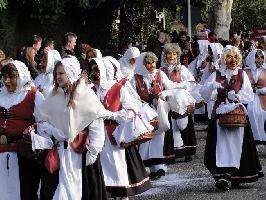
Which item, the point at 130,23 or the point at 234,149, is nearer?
the point at 234,149

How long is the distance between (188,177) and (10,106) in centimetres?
425

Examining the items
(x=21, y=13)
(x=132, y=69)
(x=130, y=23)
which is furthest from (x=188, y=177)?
(x=130, y=23)

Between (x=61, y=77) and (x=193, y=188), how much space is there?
372 cm

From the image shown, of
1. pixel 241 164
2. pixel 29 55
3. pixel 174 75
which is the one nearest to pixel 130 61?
pixel 174 75

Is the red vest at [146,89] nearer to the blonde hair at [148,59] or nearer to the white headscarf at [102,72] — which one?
the blonde hair at [148,59]

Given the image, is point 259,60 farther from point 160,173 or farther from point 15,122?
point 15,122

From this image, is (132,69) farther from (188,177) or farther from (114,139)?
(114,139)

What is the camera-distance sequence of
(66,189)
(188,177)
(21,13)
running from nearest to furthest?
(66,189), (188,177), (21,13)

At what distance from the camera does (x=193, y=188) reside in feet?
35.6

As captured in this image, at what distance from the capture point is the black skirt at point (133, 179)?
30.4 ft

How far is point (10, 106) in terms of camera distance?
7996 mm

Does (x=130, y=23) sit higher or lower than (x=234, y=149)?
higher

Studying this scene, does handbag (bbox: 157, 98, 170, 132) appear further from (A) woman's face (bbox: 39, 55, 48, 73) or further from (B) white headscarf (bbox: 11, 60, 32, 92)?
(B) white headscarf (bbox: 11, 60, 32, 92)

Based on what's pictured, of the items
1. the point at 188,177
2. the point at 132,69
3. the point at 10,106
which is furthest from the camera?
the point at 132,69
